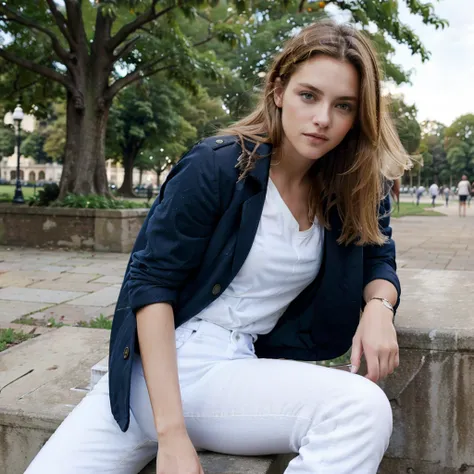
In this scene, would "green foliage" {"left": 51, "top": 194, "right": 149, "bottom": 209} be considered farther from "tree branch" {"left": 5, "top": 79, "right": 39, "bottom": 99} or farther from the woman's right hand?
the woman's right hand

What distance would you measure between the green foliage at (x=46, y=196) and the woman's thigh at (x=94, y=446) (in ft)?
31.6

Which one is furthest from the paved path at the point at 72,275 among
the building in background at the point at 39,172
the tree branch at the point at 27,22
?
the building in background at the point at 39,172

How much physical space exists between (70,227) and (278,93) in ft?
28.4

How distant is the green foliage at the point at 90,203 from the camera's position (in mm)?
10047

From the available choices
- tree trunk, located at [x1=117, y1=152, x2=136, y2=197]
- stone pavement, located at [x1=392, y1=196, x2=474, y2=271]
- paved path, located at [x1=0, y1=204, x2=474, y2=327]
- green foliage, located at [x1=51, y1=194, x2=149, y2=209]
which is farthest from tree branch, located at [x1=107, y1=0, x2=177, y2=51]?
tree trunk, located at [x1=117, y1=152, x2=136, y2=197]

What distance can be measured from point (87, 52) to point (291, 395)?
1039cm

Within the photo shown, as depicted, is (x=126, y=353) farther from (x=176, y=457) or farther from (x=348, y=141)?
(x=348, y=141)

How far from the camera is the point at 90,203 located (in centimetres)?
1006

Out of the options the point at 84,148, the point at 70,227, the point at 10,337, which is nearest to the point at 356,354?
the point at 10,337

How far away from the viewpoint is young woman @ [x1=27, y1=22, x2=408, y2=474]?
1511mm

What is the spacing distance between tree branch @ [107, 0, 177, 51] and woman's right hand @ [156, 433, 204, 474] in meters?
8.60

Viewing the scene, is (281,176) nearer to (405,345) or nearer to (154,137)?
(405,345)

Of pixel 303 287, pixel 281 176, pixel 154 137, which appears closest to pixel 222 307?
pixel 303 287

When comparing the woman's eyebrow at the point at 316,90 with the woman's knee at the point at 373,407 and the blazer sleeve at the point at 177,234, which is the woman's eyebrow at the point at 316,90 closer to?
the blazer sleeve at the point at 177,234
